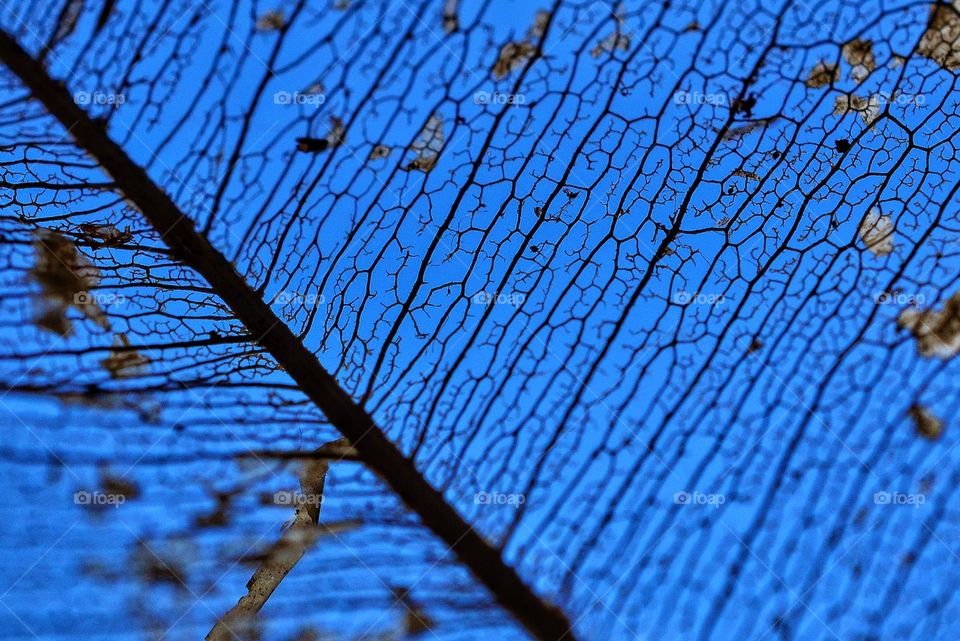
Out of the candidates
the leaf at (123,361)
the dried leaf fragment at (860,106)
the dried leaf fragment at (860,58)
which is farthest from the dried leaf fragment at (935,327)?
the leaf at (123,361)

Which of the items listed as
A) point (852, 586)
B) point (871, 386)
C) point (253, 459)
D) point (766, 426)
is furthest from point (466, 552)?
point (871, 386)

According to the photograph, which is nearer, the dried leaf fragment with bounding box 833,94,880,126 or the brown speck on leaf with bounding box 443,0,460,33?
the brown speck on leaf with bounding box 443,0,460,33

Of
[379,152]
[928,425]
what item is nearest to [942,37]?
[928,425]

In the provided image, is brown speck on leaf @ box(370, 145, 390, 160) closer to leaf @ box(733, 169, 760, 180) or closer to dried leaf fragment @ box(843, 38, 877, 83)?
leaf @ box(733, 169, 760, 180)

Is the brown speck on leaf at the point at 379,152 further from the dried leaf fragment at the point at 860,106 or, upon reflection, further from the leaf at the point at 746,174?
the dried leaf fragment at the point at 860,106

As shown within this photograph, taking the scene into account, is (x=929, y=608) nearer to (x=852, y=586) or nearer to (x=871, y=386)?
(x=852, y=586)

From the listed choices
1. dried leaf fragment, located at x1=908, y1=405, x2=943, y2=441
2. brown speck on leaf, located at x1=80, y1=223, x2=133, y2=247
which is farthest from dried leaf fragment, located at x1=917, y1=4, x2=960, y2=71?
brown speck on leaf, located at x1=80, y1=223, x2=133, y2=247
